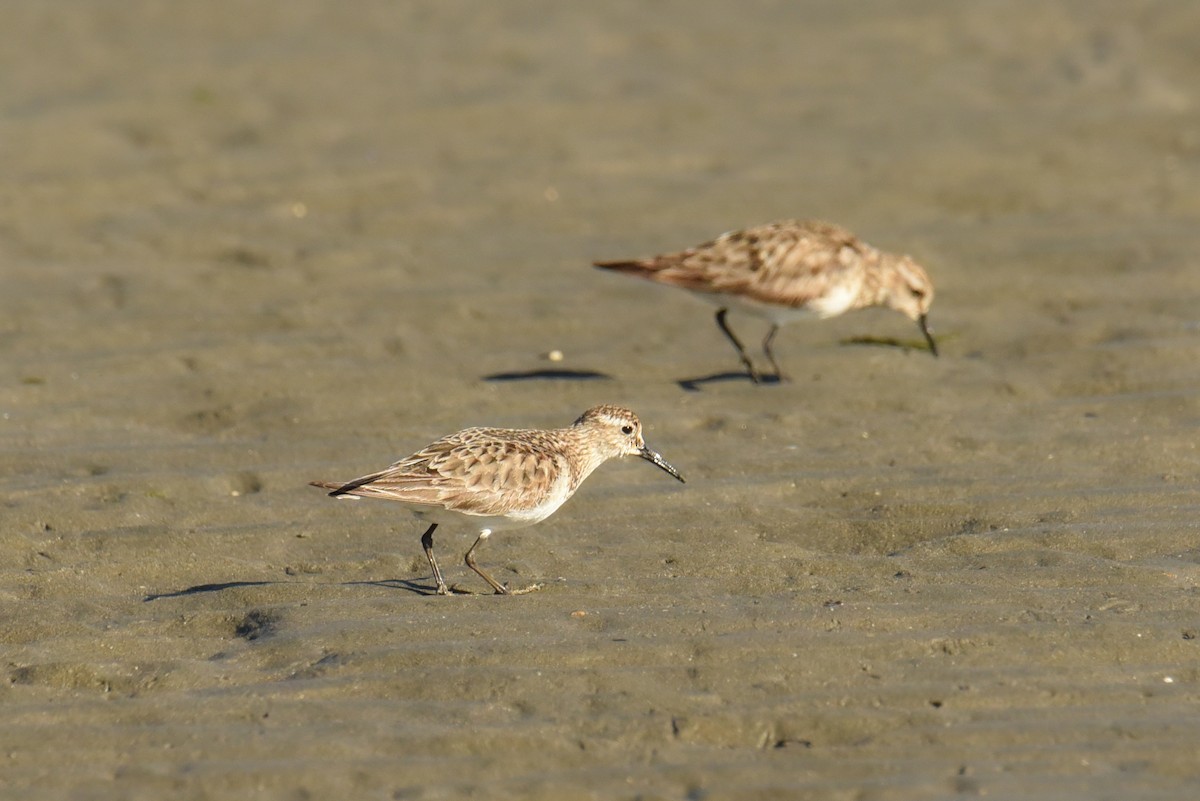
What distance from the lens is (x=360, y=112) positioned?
1645cm

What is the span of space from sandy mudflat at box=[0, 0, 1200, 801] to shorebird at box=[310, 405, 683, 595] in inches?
13.5

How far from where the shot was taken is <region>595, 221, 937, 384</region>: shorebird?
443 inches

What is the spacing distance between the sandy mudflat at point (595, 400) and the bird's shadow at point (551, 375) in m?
0.12

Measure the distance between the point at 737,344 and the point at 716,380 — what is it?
316mm

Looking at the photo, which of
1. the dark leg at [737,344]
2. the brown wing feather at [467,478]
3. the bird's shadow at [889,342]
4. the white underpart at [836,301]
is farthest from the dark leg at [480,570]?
the bird's shadow at [889,342]

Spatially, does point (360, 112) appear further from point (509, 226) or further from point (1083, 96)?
point (1083, 96)

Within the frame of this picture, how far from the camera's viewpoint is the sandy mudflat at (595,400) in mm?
6395

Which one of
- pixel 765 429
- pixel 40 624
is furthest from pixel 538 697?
pixel 765 429

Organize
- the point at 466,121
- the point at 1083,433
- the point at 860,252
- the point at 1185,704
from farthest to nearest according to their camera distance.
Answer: the point at 466,121, the point at 860,252, the point at 1083,433, the point at 1185,704

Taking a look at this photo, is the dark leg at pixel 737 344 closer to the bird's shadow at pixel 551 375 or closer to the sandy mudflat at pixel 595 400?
the sandy mudflat at pixel 595 400

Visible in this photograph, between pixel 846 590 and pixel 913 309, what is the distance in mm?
4378

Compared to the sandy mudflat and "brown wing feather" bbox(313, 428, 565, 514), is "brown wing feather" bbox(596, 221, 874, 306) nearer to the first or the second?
the sandy mudflat

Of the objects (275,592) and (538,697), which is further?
(275,592)

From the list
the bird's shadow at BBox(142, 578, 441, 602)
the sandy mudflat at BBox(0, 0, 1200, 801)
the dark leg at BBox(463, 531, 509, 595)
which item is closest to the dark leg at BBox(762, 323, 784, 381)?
the sandy mudflat at BBox(0, 0, 1200, 801)
